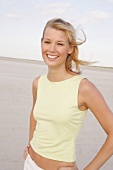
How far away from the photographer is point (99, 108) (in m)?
1.65

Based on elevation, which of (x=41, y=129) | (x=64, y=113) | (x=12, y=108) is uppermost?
(x=64, y=113)

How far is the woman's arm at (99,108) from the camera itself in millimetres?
1643

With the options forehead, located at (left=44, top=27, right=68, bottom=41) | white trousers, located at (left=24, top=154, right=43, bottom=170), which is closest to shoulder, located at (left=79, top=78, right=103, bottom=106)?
forehead, located at (left=44, top=27, right=68, bottom=41)

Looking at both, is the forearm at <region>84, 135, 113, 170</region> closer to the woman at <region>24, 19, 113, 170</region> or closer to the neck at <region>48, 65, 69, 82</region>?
the woman at <region>24, 19, 113, 170</region>

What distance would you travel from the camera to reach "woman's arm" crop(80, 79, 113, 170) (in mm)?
1643

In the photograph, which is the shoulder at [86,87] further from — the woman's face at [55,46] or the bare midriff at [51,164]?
the bare midriff at [51,164]

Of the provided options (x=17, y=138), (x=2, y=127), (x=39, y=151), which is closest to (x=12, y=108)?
(x=2, y=127)

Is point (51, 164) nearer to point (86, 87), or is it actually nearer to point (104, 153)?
point (104, 153)

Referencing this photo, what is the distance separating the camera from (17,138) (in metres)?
5.04

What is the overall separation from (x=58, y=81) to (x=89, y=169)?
460 millimetres

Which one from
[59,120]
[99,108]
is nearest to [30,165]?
[59,120]

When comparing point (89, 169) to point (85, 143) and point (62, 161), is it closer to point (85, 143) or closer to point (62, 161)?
point (62, 161)

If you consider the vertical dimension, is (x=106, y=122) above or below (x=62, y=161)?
above

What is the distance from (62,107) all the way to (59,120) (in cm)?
6
